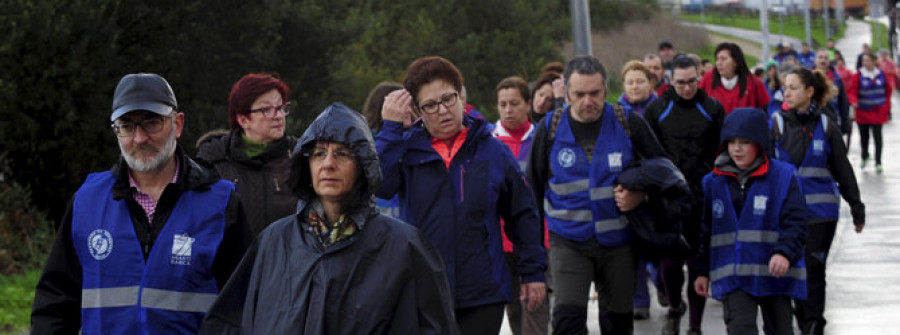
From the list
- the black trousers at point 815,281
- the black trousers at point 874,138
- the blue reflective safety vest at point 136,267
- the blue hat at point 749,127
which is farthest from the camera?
the black trousers at point 874,138

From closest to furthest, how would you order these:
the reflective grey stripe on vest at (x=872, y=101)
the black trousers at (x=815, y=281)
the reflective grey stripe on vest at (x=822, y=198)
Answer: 1. the black trousers at (x=815, y=281)
2. the reflective grey stripe on vest at (x=822, y=198)
3. the reflective grey stripe on vest at (x=872, y=101)

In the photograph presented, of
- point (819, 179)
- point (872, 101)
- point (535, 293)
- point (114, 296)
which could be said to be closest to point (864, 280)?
point (819, 179)

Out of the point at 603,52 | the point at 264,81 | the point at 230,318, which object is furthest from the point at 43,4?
the point at 603,52

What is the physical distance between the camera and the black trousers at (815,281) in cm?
891

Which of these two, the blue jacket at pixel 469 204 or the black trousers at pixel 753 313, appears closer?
the blue jacket at pixel 469 204

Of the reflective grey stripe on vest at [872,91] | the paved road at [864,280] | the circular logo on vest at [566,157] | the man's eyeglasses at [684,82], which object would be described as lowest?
the paved road at [864,280]

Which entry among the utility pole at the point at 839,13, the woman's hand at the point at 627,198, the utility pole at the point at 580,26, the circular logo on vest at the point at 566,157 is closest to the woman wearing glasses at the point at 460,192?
the woman's hand at the point at 627,198

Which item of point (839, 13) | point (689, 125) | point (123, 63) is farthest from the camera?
point (839, 13)

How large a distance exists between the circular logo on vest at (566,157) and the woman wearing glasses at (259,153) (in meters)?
1.64

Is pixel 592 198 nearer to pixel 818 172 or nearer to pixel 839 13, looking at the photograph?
pixel 818 172

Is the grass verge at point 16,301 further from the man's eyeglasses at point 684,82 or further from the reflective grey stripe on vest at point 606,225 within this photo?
the man's eyeglasses at point 684,82

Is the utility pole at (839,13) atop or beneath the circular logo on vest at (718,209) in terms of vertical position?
atop

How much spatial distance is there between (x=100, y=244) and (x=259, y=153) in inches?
68.5

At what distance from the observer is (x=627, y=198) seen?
295 inches
